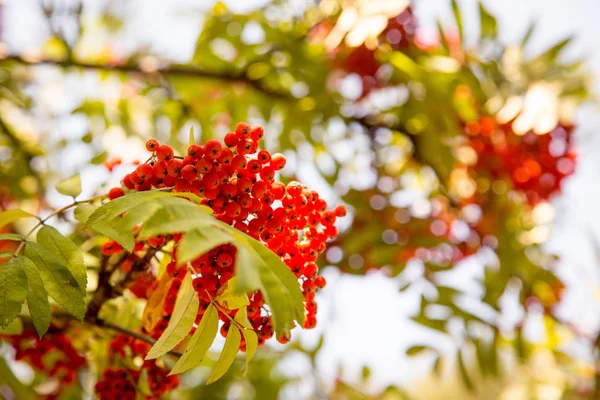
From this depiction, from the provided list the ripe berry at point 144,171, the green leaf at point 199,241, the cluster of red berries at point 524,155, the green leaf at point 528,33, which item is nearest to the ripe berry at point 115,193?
the ripe berry at point 144,171

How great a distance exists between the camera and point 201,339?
1017 millimetres

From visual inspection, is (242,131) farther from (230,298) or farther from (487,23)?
(487,23)

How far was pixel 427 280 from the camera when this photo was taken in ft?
7.50

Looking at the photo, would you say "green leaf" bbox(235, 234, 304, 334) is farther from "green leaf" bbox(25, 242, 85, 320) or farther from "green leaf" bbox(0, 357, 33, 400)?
"green leaf" bbox(0, 357, 33, 400)

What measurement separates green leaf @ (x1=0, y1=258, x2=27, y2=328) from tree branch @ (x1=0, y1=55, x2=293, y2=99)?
162 cm

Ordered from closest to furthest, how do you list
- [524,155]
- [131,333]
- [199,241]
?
[199,241] → [131,333] → [524,155]

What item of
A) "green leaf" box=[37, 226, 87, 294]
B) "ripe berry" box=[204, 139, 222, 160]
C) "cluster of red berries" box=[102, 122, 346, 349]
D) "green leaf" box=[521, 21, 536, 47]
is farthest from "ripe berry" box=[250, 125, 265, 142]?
"green leaf" box=[521, 21, 536, 47]

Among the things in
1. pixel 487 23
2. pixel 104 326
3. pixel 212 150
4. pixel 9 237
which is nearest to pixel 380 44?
pixel 487 23

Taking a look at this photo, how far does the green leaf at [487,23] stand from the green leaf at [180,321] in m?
1.91

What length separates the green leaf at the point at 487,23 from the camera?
239cm

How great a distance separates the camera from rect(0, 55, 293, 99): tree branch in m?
2.43

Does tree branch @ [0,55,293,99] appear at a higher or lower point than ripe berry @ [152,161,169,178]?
lower

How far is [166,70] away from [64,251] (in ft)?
5.18

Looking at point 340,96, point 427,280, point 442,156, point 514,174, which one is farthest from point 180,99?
point 514,174
